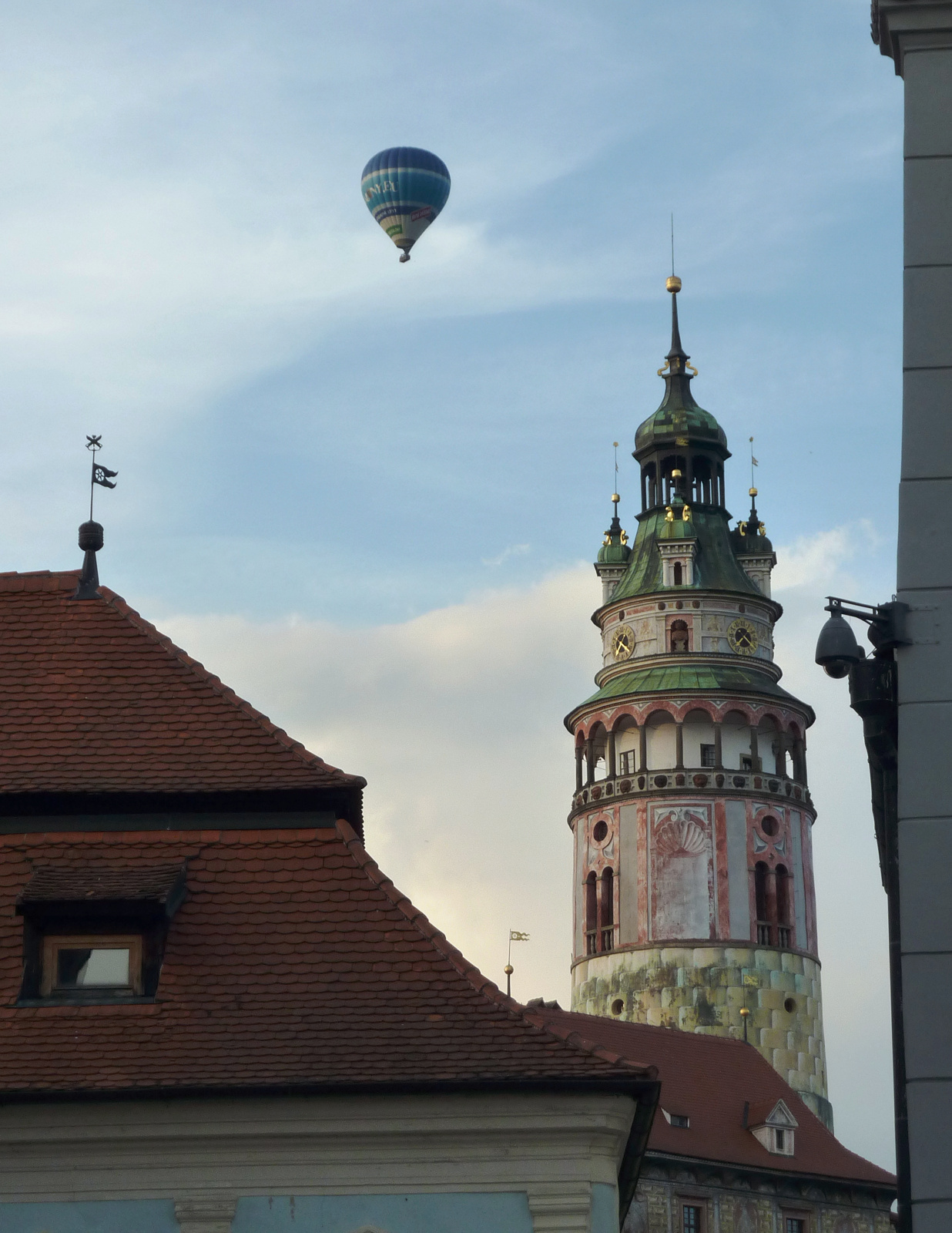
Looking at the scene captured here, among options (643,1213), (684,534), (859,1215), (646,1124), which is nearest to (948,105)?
(646,1124)

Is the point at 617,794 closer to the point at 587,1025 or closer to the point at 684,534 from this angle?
the point at 684,534

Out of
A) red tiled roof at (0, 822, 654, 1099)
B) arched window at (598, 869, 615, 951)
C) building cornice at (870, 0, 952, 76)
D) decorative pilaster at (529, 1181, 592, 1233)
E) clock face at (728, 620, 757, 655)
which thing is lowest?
decorative pilaster at (529, 1181, 592, 1233)

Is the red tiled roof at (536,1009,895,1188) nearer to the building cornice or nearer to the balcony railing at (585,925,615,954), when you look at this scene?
the balcony railing at (585,925,615,954)

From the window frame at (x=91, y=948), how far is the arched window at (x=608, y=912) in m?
67.4

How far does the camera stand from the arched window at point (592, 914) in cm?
8762

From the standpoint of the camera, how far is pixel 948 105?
18.8m

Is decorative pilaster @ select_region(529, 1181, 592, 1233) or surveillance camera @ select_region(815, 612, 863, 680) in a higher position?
surveillance camera @ select_region(815, 612, 863, 680)

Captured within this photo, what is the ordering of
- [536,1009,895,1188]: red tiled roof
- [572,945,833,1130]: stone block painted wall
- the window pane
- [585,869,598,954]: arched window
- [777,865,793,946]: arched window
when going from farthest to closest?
Answer: [585,869,598,954]: arched window
[777,865,793,946]: arched window
[572,945,833,1130]: stone block painted wall
[536,1009,895,1188]: red tiled roof
the window pane

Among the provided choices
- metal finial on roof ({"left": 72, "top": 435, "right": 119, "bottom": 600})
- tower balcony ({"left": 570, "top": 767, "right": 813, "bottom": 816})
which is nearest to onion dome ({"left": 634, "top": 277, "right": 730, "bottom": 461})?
tower balcony ({"left": 570, "top": 767, "right": 813, "bottom": 816})

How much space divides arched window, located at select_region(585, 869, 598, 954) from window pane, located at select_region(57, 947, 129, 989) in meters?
68.3

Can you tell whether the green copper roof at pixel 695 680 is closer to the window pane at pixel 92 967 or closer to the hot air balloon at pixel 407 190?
the hot air balloon at pixel 407 190

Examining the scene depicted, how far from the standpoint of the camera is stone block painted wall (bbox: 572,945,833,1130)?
8344cm

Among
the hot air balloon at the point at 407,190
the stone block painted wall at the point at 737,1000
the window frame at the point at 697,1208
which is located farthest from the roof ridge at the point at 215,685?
the stone block painted wall at the point at 737,1000

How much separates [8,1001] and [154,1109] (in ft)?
5.56
